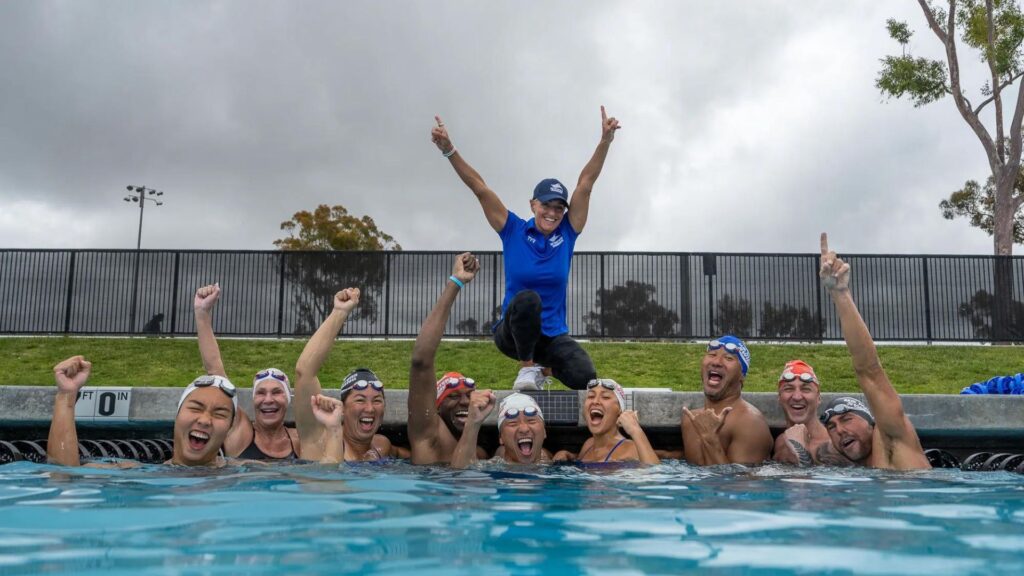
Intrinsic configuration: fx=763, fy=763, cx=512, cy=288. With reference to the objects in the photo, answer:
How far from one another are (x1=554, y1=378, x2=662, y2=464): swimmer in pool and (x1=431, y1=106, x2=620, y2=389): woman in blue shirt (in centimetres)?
70

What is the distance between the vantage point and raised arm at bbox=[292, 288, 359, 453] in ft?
17.9

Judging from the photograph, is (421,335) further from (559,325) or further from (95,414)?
(95,414)

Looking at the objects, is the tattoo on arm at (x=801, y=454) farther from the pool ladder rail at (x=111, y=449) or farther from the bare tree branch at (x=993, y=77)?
the bare tree branch at (x=993, y=77)

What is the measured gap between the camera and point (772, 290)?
70.6 feet

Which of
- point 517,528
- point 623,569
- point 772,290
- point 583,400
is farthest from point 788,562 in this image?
point 772,290

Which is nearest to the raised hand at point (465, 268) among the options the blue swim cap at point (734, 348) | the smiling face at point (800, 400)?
the blue swim cap at point (734, 348)

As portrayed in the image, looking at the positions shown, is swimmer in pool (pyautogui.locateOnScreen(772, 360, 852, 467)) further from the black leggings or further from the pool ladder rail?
the pool ladder rail

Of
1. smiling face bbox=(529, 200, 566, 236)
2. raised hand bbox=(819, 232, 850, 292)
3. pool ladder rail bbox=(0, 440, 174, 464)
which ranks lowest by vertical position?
pool ladder rail bbox=(0, 440, 174, 464)

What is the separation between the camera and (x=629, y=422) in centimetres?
594

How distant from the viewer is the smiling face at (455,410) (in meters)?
6.70

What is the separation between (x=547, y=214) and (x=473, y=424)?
2.16 meters

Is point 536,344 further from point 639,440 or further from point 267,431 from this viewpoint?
point 267,431

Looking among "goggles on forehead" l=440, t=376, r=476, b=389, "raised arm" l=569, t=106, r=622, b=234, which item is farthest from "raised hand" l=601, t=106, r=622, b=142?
"goggles on forehead" l=440, t=376, r=476, b=389

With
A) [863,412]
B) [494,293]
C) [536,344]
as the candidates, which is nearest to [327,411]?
[536,344]
